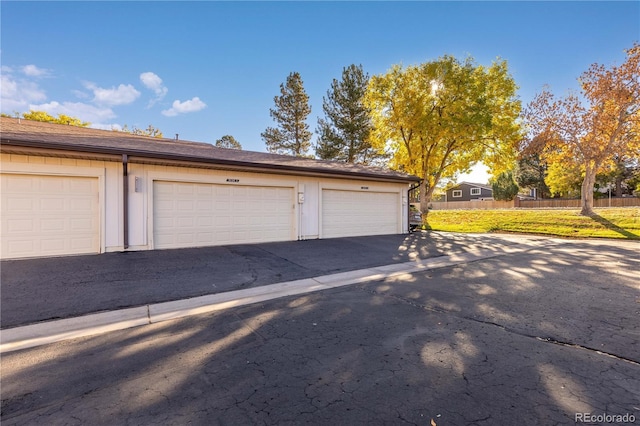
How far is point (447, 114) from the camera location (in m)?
17.6

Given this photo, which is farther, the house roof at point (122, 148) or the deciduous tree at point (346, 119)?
the deciduous tree at point (346, 119)

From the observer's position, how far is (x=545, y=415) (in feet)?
7.04

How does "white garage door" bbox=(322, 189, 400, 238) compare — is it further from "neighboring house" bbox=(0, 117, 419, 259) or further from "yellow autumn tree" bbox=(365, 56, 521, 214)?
"yellow autumn tree" bbox=(365, 56, 521, 214)

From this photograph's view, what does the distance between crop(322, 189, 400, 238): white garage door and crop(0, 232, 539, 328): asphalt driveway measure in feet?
6.78

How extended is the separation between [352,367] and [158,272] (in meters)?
5.55

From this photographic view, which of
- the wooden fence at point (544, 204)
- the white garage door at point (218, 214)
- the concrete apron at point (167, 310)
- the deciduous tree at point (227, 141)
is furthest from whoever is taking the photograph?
the deciduous tree at point (227, 141)

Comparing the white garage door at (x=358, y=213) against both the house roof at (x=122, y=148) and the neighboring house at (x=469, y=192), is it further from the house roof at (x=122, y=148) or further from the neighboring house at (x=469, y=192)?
the neighboring house at (x=469, y=192)

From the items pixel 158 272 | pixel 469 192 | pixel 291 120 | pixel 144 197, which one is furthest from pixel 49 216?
pixel 469 192

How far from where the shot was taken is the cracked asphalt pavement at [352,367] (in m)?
2.22

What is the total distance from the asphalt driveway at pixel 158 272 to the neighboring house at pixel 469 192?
4884cm

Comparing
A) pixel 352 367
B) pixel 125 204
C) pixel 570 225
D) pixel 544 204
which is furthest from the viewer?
pixel 544 204
